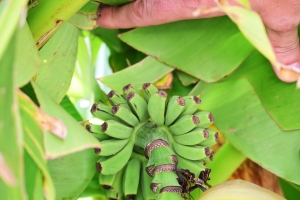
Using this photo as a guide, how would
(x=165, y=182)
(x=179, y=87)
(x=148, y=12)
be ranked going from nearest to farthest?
(x=165, y=182) → (x=148, y=12) → (x=179, y=87)

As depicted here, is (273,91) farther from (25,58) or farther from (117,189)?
(25,58)

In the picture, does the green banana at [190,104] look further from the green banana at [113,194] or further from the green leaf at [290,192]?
the green leaf at [290,192]

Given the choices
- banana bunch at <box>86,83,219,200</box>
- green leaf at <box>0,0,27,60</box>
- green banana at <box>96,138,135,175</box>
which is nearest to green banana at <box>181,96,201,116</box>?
banana bunch at <box>86,83,219,200</box>

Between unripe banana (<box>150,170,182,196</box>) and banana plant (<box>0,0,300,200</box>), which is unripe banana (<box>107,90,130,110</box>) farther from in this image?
unripe banana (<box>150,170,182,196</box>)

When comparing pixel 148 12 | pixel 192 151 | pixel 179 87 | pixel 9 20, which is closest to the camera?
pixel 9 20

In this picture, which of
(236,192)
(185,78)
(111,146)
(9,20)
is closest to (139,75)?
(185,78)

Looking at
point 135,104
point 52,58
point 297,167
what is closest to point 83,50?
point 52,58
